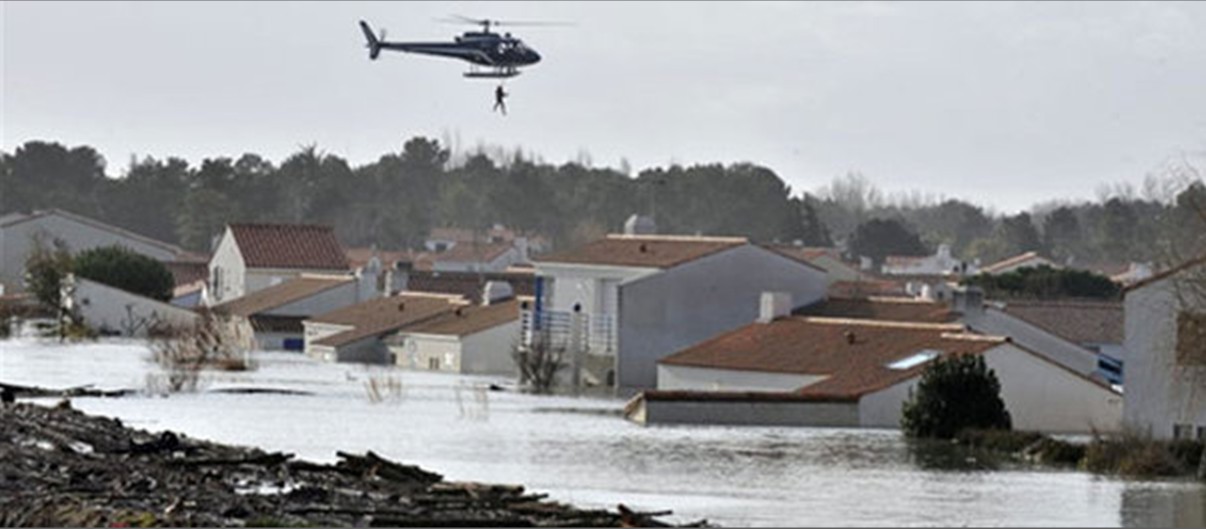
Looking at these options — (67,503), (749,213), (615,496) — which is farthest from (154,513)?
(749,213)

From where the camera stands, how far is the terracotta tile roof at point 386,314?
97.2 meters

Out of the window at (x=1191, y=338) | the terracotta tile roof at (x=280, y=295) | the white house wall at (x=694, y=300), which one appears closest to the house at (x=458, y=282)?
the terracotta tile roof at (x=280, y=295)

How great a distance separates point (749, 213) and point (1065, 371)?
10785cm

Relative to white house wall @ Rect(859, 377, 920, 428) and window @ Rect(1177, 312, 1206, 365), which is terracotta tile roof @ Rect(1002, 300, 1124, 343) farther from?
window @ Rect(1177, 312, 1206, 365)

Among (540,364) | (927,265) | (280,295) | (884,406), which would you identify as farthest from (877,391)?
(927,265)

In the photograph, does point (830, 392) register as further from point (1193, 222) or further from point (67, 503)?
point (67, 503)

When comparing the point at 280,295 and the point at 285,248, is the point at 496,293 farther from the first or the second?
the point at 285,248

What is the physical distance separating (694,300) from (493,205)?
110 meters

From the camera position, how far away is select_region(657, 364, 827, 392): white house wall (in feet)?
219

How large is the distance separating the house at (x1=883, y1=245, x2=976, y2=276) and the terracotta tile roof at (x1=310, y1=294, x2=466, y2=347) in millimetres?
32147

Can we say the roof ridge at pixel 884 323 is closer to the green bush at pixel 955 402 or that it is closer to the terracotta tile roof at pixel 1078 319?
the terracotta tile roof at pixel 1078 319

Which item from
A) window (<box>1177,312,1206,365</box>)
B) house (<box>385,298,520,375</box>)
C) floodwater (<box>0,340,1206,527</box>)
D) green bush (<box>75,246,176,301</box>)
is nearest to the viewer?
floodwater (<box>0,340,1206,527</box>)

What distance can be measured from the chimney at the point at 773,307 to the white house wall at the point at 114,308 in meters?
33.8

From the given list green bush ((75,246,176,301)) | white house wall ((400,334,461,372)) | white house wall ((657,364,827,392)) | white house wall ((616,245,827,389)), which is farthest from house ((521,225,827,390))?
green bush ((75,246,176,301))
